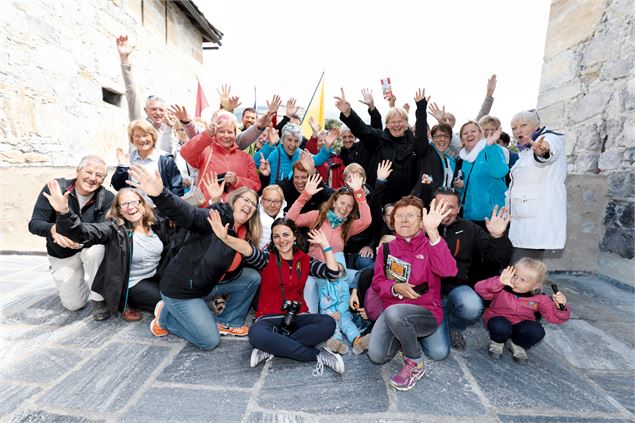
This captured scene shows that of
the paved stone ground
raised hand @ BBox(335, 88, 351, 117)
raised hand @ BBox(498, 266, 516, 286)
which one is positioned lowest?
the paved stone ground

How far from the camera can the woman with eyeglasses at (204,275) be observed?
271cm


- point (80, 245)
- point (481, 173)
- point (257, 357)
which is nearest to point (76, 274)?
point (80, 245)

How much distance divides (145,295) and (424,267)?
8.62 ft

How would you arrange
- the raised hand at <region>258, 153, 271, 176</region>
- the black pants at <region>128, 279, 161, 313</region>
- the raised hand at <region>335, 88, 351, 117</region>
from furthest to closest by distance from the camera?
the raised hand at <region>258, 153, 271, 176</region>
the raised hand at <region>335, 88, 351, 117</region>
the black pants at <region>128, 279, 161, 313</region>

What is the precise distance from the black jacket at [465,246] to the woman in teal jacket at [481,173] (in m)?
0.82

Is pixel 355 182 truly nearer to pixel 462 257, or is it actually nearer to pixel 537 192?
pixel 462 257

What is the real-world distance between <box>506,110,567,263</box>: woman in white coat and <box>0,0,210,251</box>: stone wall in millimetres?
6007

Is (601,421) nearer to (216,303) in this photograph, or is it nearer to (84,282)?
(216,303)

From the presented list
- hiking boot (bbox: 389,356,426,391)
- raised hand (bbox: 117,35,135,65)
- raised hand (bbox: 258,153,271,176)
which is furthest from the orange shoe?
raised hand (bbox: 117,35,135,65)

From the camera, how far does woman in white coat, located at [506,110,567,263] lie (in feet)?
10.6

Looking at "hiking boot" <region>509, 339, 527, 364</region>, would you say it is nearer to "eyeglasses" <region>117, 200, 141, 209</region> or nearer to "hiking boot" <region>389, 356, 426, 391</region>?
→ "hiking boot" <region>389, 356, 426, 391</region>

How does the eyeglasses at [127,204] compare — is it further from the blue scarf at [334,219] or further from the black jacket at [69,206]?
the blue scarf at [334,219]

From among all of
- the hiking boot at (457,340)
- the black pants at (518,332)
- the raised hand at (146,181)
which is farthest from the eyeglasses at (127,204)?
the black pants at (518,332)

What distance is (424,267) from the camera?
2557 millimetres
